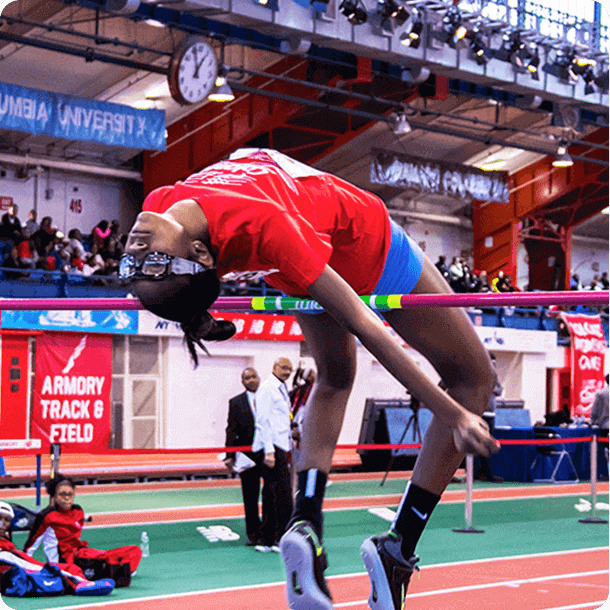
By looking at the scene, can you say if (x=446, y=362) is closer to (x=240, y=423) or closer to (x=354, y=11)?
(x=240, y=423)

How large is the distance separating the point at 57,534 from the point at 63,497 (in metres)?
0.26

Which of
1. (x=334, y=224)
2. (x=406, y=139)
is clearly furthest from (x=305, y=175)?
(x=406, y=139)

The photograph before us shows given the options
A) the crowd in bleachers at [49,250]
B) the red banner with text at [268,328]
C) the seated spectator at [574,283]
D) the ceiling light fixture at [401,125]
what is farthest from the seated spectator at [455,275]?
the crowd in bleachers at [49,250]

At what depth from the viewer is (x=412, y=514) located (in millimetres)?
2701

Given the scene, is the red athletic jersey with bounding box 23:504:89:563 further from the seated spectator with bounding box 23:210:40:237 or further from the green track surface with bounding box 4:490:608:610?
the seated spectator with bounding box 23:210:40:237

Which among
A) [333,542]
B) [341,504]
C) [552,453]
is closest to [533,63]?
[552,453]

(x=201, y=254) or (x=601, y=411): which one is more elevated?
(x=201, y=254)

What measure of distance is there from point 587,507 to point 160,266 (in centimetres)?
1050

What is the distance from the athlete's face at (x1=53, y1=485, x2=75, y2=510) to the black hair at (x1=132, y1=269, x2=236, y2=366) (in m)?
4.81

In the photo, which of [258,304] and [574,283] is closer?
[258,304]

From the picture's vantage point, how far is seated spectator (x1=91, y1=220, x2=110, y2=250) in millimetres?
17375

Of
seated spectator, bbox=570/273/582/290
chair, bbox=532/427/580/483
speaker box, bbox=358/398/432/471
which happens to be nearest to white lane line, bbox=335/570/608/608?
chair, bbox=532/427/580/483

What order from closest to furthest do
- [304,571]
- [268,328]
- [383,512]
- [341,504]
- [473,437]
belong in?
[473,437] < [304,571] < [383,512] < [341,504] < [268,328]

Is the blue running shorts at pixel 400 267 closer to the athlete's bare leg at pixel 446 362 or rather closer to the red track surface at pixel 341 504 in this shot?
the athlete's bare leg at pixel 446 362
